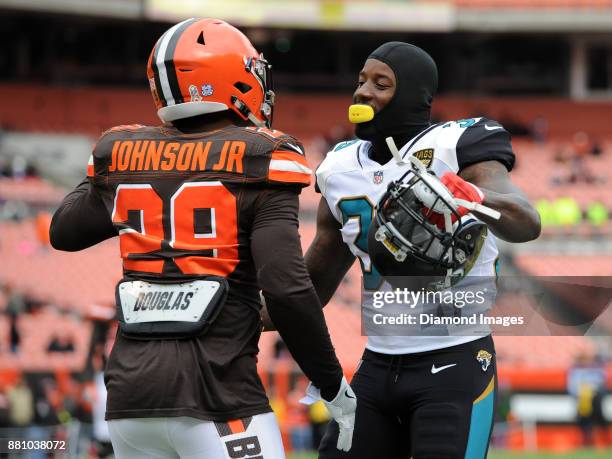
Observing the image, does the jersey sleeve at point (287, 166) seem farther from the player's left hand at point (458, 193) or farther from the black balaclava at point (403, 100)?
the black balaclava at point (403, 100)

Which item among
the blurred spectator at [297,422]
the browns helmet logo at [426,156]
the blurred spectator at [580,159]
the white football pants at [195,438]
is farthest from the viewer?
the blurred spectator at [580,159]

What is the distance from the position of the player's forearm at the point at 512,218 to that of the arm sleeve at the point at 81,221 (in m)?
1.12

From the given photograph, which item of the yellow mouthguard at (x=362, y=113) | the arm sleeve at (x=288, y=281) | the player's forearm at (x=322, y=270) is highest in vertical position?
the yellow mouthguard at (x=362, y=113)

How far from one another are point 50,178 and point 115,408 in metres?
15.4

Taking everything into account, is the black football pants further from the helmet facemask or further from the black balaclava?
the black balaclava

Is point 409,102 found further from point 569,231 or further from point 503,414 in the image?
point 569,231

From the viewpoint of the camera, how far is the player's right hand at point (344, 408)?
10.4ft

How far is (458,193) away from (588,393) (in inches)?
409

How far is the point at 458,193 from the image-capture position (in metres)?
3.14

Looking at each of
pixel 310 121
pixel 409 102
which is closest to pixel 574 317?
pixel 409 102

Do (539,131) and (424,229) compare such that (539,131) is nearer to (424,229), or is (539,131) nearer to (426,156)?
(426,156)

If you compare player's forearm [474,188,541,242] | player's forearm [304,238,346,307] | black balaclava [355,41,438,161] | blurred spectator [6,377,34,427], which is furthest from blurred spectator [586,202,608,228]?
player's forearm [474,188,541,242]

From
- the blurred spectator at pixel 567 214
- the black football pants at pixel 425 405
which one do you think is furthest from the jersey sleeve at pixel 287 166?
the blurred spectator at pixel 567 214

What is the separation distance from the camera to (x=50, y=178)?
1792cm
